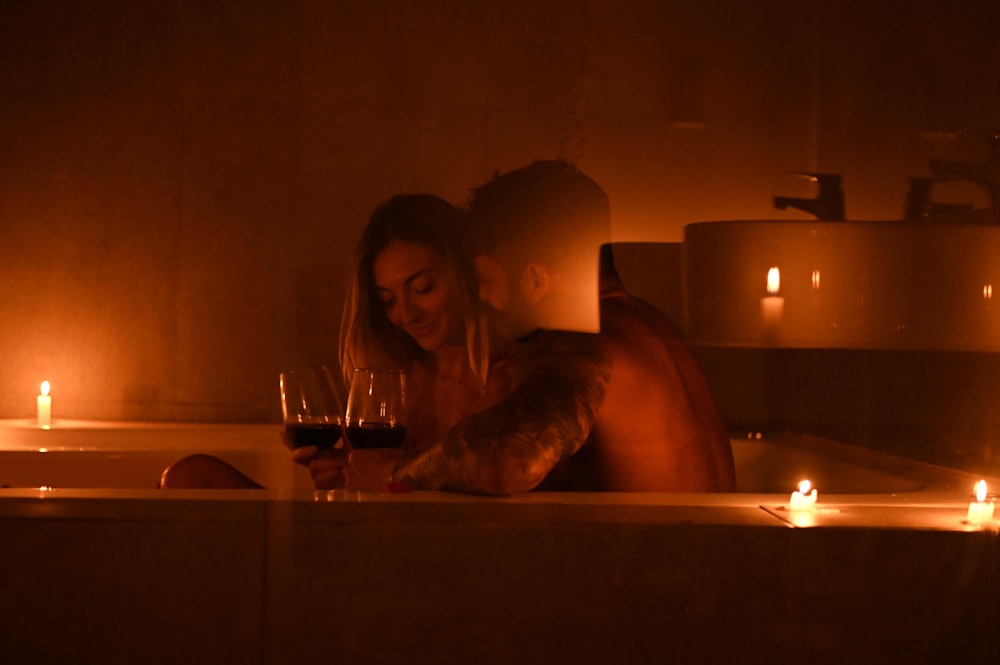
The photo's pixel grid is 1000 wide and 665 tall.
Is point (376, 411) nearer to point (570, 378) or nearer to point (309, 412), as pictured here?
point (309, 412)

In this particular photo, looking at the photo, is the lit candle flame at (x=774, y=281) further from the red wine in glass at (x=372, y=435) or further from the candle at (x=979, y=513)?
the red wine in glass at (x=372, y=435)

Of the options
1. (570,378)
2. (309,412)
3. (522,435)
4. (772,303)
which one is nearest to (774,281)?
(772,303)

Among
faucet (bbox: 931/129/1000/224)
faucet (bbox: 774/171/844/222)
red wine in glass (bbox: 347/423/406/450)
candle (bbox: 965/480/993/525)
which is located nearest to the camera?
candle (bbox: 965/480/993/525)

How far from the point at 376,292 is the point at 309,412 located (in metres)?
0.45

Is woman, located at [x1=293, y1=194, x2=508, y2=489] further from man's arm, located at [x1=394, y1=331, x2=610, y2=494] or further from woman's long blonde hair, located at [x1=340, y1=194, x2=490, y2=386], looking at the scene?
man's arm, located at [x1=394, y1=331, x2=610, y2=494]

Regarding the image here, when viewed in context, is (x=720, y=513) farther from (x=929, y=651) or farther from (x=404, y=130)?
(x=404, y=130)

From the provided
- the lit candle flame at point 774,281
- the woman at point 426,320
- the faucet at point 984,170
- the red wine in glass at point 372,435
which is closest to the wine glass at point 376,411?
the red wine in glass at point 372,435

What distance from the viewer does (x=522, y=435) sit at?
1093 mm

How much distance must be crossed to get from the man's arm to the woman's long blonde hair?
345mm

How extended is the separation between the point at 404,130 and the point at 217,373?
54 centimetres

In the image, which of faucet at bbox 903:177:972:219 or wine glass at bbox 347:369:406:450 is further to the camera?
faucet at bbox 903:177:972:219

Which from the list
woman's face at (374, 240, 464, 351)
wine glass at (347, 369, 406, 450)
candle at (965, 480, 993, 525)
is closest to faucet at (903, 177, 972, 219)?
candle at (965, 480, 993, 525)

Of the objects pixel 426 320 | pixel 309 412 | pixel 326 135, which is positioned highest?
pixel 326 135

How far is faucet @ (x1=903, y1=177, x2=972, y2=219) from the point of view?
5.00 feet
